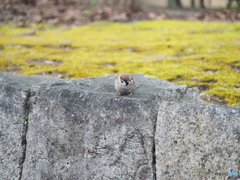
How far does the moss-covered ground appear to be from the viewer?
14.7 feet

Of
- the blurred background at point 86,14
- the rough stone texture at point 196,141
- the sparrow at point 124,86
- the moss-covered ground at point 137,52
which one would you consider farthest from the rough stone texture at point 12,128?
A: the blurred background at point 86,14

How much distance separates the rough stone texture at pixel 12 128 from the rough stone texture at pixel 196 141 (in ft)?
4.95

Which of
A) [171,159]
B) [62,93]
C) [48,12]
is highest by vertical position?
[62,93]

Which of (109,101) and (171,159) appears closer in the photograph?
(171,159)

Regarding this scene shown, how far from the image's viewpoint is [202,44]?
671 centimetres

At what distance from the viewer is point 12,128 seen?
10.2 feet

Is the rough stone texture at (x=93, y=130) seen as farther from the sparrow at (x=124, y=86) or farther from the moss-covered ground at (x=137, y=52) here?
the moss-covered ground at (x=137, y=52)

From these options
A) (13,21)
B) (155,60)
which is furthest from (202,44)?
(13,21)

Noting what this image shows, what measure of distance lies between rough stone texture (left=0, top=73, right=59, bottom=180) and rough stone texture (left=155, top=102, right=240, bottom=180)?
151 centimetres

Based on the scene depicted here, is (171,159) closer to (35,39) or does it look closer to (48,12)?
(35,39)

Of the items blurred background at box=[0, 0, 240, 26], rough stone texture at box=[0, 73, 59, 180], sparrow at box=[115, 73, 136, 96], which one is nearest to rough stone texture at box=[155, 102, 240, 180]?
sparrow at box=[115, 73, 136, 96]

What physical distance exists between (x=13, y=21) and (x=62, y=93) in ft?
29.6

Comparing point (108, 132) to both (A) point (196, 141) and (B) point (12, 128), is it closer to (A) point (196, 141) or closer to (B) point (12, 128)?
(A) point (196, 141)

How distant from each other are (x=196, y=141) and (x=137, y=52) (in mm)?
4425
